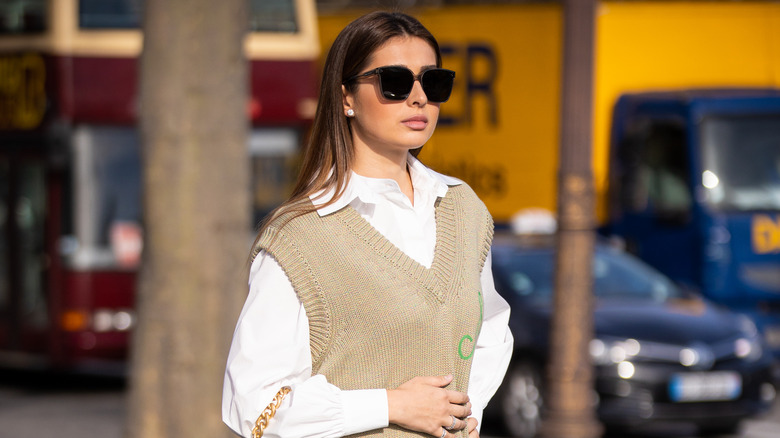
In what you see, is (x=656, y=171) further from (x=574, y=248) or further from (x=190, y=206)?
(x=190, y=206)

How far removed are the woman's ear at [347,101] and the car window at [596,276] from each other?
24.1 feet

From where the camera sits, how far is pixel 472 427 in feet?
8.48

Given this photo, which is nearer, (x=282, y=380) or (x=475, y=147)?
(x=282, y=380)

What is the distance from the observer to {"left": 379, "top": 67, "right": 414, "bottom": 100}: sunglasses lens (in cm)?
253

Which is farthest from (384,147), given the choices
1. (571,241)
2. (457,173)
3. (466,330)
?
(457,173)

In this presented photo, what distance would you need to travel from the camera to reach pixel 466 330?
101 inches

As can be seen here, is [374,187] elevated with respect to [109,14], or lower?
lower

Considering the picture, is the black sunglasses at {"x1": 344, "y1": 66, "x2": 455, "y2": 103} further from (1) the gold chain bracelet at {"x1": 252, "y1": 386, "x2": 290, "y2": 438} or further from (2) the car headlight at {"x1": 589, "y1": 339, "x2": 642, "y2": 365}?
(2) the car headlight at {"x1": 589, "y1": 339, "x2": 642, "y2": 365}

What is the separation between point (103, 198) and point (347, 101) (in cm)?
1010

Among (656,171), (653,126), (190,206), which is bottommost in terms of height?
(656,171)

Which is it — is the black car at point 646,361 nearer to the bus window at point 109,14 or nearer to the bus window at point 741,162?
the bus window at point 741,162

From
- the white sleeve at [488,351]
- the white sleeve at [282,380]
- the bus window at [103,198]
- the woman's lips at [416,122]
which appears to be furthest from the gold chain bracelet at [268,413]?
the bus window at [103,198]

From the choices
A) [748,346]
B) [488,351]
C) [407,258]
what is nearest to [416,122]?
[407,258]

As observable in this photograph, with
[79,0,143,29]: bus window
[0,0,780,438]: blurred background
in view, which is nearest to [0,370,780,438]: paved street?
[0,0,780,438]: blurred background
